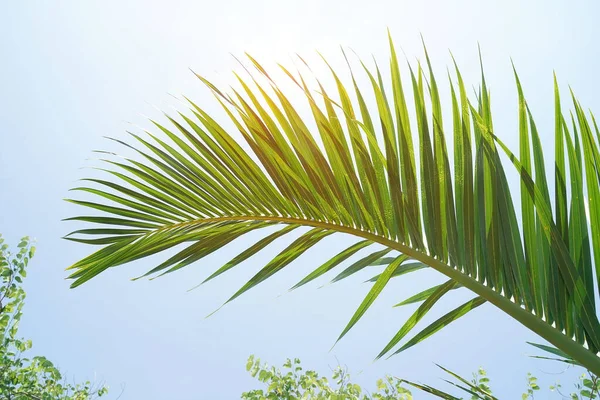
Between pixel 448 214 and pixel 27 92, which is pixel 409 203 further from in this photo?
pixel 27 92

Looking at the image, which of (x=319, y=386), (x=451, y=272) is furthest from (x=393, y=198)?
(x=319, y=386)

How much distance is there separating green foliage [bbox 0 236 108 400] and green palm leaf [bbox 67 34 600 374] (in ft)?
13.8

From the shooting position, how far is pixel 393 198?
117 cm

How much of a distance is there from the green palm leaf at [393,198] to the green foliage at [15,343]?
13.8 feet

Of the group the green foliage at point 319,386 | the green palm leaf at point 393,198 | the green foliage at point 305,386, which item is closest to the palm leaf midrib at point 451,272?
the green palm leaf at point 393,198

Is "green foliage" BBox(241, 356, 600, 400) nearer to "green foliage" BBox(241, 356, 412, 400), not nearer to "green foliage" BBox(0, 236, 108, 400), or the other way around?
"green foliage" BBox(241, 356, 412, 400)

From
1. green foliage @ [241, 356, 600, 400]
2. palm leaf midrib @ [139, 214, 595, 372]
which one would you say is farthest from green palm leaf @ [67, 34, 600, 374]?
green foliage @ [241, 356, 600, 400]

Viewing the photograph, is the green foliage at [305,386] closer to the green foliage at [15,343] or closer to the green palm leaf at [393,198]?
the green foliage at [15,343]

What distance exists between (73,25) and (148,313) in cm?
769

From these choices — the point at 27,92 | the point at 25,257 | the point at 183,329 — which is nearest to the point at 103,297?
the point at 183,329

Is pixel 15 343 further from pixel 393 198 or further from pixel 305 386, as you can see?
pixel 393 198

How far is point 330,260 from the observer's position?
1.31 metres

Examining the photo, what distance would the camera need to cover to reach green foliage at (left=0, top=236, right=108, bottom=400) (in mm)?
5004

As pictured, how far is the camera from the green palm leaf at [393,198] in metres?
0.97
